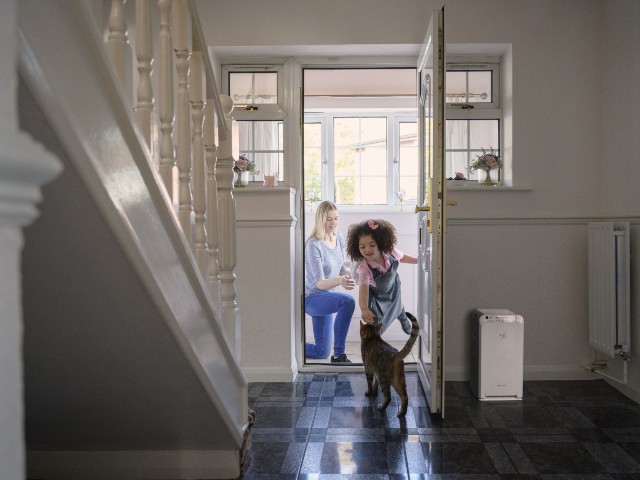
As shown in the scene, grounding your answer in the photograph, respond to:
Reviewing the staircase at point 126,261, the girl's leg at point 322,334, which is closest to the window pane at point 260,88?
the girl's leg at point 322,334

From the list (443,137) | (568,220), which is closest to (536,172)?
(568,220)

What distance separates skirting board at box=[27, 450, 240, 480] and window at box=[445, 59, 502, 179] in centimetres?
260

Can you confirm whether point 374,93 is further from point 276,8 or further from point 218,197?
point 218,197

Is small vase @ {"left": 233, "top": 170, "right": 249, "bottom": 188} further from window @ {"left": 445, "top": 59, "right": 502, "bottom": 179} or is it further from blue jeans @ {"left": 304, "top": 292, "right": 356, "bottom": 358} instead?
window @ {"left": 445, "top": 59, "right": 502, "bottom": 179}

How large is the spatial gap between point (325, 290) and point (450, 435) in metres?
2.01

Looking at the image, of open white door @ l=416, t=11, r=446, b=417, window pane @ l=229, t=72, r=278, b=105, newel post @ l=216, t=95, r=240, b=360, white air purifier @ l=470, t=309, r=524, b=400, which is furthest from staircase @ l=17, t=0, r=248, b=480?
window pane @ l=229, t=72, r=278, b=105

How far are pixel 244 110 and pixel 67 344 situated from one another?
2.92 meters

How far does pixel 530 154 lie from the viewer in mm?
4055

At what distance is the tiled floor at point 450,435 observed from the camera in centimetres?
252

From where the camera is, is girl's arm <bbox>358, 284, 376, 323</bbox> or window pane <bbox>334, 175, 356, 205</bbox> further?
window pane <bbox>334, 175, 356, 205</bbox>

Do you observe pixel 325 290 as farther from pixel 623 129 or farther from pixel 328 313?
pixel 623 129

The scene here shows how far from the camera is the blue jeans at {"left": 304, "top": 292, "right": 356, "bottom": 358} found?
478cm

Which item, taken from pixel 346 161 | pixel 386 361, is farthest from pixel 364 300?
pixel 346 161

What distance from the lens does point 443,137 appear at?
10.4ft
